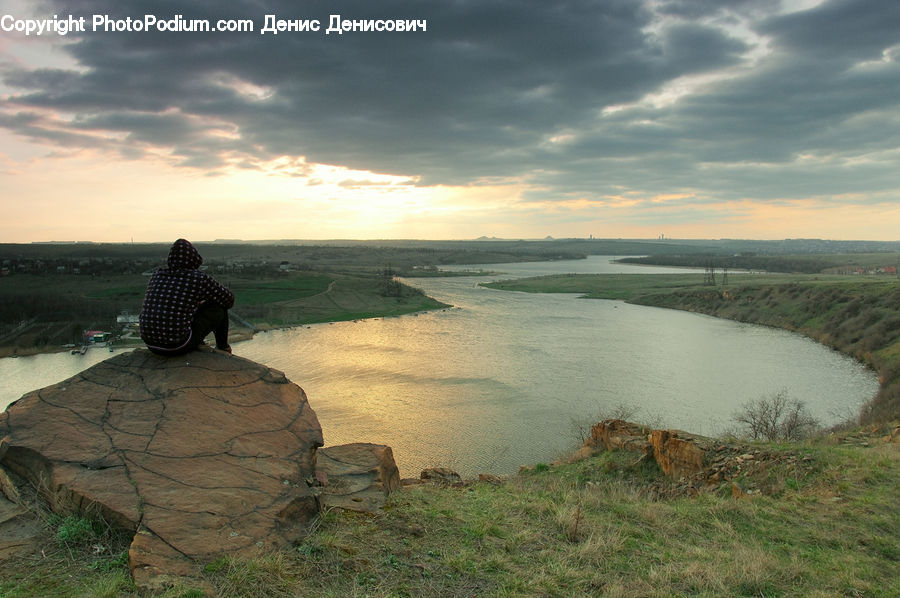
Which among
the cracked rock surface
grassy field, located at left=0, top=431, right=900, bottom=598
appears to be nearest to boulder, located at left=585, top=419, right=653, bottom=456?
grassy field, located at left=0, top=431, right=900, bottom=598

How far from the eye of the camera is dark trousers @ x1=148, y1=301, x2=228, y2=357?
5410mm

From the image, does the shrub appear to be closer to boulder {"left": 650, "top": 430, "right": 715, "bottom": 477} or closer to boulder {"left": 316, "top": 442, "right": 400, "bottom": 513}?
boulder {"left": 650, "top": 430, "right": 715, "bottom": 477}

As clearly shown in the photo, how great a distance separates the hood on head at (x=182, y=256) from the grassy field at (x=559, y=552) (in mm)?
2574

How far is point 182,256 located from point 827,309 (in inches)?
2050

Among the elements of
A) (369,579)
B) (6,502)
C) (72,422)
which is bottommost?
(369,579)

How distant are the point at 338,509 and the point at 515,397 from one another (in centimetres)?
2086

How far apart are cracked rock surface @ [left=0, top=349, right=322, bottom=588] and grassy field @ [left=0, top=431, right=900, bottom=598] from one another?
0.73 ft

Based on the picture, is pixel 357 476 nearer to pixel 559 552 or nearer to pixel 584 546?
pixel 559 552

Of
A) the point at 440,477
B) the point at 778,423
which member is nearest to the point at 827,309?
the point at 778,423

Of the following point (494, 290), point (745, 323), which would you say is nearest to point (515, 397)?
point (745, 323)

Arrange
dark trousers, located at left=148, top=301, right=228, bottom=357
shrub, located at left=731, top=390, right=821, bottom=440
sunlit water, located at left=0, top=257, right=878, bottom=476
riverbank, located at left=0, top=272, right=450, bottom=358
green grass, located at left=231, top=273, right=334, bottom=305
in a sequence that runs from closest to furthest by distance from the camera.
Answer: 1. dark trousers, located at left=148, top=301, right=228, bottom=357
2. shrub, located at left=731, top=390, right=821, bottom=440
3. sunlit water, located at left=0, top=257, right=878, bottom=476
4. riverbank, located at left=0, top=272, right=450, bottom=358
5. green grass, located at left=231, top=273, right=334, bottom=305

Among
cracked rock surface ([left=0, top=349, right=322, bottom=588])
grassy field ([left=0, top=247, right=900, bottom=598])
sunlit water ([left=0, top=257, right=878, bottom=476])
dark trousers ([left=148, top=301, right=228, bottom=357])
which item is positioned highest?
dark trousers ([left=148, top=301, right=228, bottom=357])

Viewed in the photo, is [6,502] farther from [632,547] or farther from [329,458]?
[632,547]

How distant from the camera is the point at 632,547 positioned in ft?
16.0
